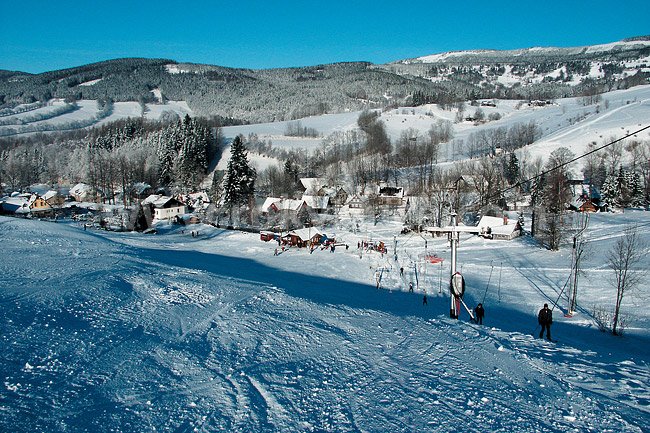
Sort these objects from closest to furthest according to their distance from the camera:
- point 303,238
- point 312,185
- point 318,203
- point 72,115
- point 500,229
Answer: point 303,238, point 500,229, point 318,203, point 312,185, point 72,115

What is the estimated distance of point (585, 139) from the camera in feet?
272

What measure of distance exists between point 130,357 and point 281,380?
117 inches

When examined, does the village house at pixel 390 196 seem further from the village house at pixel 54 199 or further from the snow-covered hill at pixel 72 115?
the snow-covered hill at pixel 72 115

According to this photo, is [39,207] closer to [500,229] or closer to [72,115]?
[500,229]

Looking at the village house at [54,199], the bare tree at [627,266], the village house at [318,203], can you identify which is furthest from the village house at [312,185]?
the bare tree at [627,266]

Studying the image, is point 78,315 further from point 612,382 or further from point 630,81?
point 630,81

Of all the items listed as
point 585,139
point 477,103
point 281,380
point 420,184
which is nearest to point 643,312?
point 281,380

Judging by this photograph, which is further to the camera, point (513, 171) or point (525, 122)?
point (525, 122)

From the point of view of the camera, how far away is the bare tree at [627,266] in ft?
63.0

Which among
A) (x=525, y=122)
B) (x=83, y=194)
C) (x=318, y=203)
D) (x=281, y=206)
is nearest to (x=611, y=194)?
(x=318, y=203)

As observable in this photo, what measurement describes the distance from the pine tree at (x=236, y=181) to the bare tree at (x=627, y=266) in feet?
130

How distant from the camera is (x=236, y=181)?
178ft

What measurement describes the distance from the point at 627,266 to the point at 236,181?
41.7 metres

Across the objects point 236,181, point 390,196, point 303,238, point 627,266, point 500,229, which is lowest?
point 303,238
